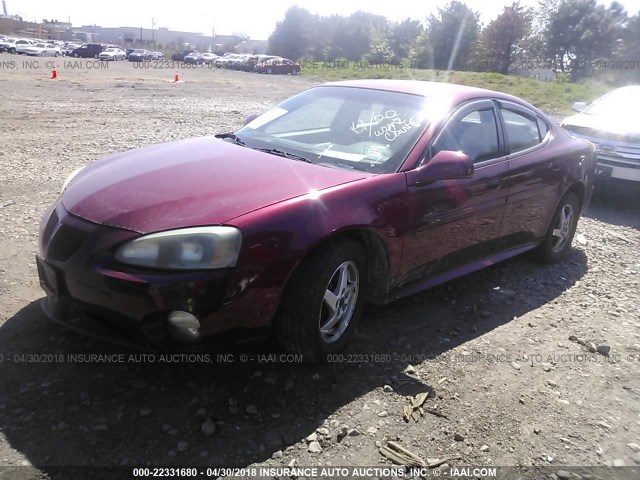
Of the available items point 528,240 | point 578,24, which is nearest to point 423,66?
point 578,24

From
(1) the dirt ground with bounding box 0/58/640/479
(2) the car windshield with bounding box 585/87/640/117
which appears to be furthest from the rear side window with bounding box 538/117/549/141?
(2) the car windshield with bounding box 585/87/640/117

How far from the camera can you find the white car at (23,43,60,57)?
1983 inches

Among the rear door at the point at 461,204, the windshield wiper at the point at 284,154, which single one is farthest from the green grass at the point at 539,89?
the windshield wiper at the point at 284,154

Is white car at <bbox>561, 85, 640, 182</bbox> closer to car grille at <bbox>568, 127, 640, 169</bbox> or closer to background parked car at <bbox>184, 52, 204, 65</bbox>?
car grille at <bbox>568, 127, 640, 169</bbox>

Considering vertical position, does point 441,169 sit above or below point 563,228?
above

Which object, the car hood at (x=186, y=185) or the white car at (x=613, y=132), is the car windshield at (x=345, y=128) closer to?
the car hood at (x=186, y=185)

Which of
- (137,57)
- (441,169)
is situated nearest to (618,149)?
(441,169)

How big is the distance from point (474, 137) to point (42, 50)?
5602cm

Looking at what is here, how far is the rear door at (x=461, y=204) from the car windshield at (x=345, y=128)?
8.6 inches

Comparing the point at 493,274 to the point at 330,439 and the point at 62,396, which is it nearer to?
the point at 330,439

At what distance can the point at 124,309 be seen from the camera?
8.68ft

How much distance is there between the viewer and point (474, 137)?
13.7 feet

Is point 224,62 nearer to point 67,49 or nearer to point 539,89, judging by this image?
point 67,49

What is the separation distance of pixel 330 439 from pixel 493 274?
277cm
